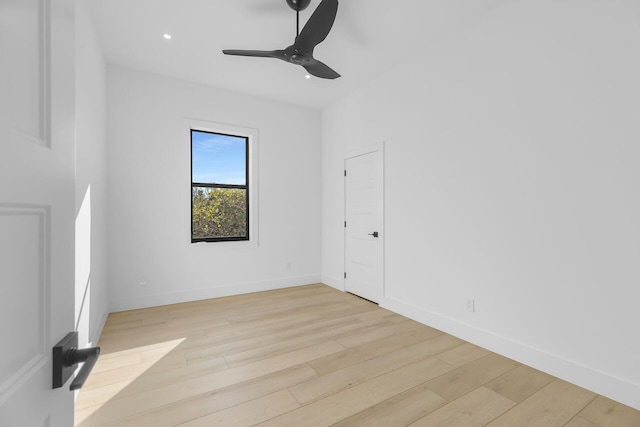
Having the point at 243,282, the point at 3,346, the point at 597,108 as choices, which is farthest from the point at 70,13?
the point at 243,282

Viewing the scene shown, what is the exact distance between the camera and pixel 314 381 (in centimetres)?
208

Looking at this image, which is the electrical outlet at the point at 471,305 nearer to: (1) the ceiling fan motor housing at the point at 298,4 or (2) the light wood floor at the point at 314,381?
(2) the light wood floor at the point at 314,381

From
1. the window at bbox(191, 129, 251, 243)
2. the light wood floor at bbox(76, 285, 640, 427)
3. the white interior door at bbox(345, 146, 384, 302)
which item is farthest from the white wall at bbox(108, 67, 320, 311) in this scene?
the white interior door at bbox(345, 146, 384, 302)

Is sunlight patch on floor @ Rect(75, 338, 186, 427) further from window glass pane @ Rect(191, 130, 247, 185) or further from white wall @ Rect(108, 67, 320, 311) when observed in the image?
window glass pane @ Rect(191, 130, 247, 185)

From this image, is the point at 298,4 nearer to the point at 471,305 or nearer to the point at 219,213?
the point at 219,213

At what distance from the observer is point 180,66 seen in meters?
3.54

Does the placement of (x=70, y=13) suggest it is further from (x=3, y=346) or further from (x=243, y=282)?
(x=243, y=282)

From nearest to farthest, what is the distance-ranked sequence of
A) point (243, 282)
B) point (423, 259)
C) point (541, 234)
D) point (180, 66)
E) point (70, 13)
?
point (70, 13) < point (541, 234) < point (423, 259) < point (180, 66) < point (243, 282)

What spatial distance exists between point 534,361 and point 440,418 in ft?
3.71

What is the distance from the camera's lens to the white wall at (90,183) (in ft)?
6.91

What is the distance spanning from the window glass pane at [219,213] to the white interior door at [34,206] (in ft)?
12.0

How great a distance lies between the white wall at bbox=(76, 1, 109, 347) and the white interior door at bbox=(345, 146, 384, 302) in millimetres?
3012

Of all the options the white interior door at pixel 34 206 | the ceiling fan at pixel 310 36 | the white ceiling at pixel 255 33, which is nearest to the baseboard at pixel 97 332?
the white interior door at pixel 34 206

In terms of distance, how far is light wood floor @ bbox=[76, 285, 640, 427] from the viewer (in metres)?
1.73
